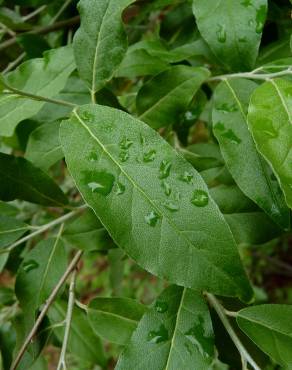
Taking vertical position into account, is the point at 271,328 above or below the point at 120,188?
below

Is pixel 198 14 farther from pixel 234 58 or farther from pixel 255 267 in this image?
pixel 255 267

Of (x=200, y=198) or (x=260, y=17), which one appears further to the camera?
(x=260, y=17)

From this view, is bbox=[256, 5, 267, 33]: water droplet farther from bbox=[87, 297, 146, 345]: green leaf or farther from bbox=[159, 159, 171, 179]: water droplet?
bbox=[87, 297, 146, 345]: green leaf

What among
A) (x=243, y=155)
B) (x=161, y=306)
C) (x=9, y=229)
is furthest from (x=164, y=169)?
(x=9, y=229)

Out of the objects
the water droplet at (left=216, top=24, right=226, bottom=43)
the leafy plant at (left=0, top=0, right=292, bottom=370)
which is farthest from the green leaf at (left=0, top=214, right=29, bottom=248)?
the water droplet at (left=216, top=24, right=226, bottom=43)

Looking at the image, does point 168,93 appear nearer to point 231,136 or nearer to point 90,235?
point 231,136

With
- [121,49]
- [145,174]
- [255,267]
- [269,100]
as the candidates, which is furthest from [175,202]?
[255,267]

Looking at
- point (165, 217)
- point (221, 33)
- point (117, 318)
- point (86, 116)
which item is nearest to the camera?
point (165, 217)
